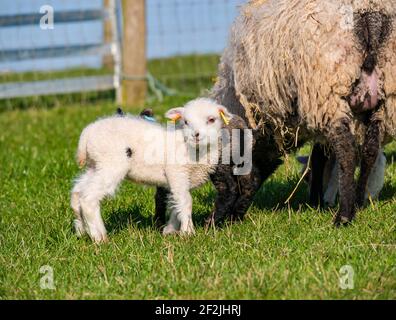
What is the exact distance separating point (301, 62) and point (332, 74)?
0.67 ft

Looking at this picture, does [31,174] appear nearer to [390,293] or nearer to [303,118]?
[303,118]

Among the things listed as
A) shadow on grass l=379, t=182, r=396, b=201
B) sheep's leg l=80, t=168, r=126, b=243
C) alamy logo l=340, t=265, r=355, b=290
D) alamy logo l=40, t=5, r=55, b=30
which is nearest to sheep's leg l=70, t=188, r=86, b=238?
sheep's leg l=80, t=168, r=126, b=243

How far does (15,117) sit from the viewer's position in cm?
1167

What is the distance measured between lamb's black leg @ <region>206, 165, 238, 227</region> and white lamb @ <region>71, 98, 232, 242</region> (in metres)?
0.15

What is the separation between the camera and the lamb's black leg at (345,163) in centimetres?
519

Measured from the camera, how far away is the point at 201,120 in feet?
17.0

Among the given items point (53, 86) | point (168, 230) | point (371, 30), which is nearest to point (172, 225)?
point (168, 230)

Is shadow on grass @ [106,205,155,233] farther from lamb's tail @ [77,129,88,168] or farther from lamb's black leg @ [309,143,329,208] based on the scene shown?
lamb's black leg @ [309,143,329,208]

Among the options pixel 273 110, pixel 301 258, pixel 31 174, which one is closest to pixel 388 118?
pixel 273 110

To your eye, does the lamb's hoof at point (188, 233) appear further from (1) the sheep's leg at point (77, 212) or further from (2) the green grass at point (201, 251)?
(1) the sheep's leg at point (77, 212)

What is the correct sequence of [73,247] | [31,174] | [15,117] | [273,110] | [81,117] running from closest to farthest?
[73,247], [273,110], [31,174], [81,117], [15,117]

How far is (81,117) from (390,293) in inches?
287

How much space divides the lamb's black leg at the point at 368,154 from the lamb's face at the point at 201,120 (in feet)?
2.88

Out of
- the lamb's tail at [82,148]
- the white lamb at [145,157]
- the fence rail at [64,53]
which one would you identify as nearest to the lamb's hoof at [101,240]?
the white lamb at [145,157]
